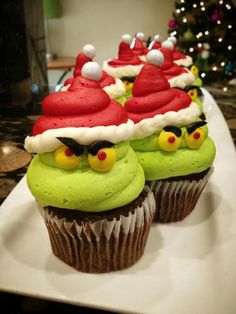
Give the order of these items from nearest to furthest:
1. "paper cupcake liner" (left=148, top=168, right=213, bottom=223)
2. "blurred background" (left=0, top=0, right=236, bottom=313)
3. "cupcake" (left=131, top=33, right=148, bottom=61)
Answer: "paper cupcake liner" (left=148, top=168, right=213, bottom=223)
"blurred background" (left=0, top=0, right=236, bottom=313)
"cupcake" (left=131, top=33, right=148, bottom=61)

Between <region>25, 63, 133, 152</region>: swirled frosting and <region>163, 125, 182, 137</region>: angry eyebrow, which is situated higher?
<region>25, 63, 133, 152</region>: swirled frosting

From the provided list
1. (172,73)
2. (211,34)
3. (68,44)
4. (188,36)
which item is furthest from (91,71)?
(68,44)

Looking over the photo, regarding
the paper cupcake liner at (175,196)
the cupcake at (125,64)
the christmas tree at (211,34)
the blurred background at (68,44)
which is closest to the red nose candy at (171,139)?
the paper cupcake liner at (175,196)

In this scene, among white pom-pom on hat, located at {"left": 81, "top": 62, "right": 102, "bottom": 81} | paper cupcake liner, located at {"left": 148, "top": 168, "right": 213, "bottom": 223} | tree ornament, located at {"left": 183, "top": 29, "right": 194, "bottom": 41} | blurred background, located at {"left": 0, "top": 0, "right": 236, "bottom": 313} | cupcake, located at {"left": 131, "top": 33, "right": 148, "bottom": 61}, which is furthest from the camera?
tree ornament, located at {"left": 183, "top": 29, "right": 194, "bottom": 41}

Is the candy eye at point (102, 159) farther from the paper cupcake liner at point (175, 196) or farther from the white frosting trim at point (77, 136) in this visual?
the paper cupcake liner at point (175, 196)

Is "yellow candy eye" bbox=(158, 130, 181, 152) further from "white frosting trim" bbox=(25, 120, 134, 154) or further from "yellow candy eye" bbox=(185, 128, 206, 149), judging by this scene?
"white frosting trim" bbox=(25, 120, 134, 154)

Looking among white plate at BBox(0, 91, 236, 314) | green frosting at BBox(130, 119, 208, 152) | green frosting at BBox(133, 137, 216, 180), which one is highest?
green frosting at BBox(130, 119, 208, 152)

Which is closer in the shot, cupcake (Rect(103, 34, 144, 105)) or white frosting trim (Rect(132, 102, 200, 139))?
white frosting trim (Rect(132, 102, 200, 139))

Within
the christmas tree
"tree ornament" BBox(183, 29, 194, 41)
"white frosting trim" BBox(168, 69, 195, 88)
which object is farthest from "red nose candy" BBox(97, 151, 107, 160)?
"tree ornament" BBox(183, 29, 194, 41)
